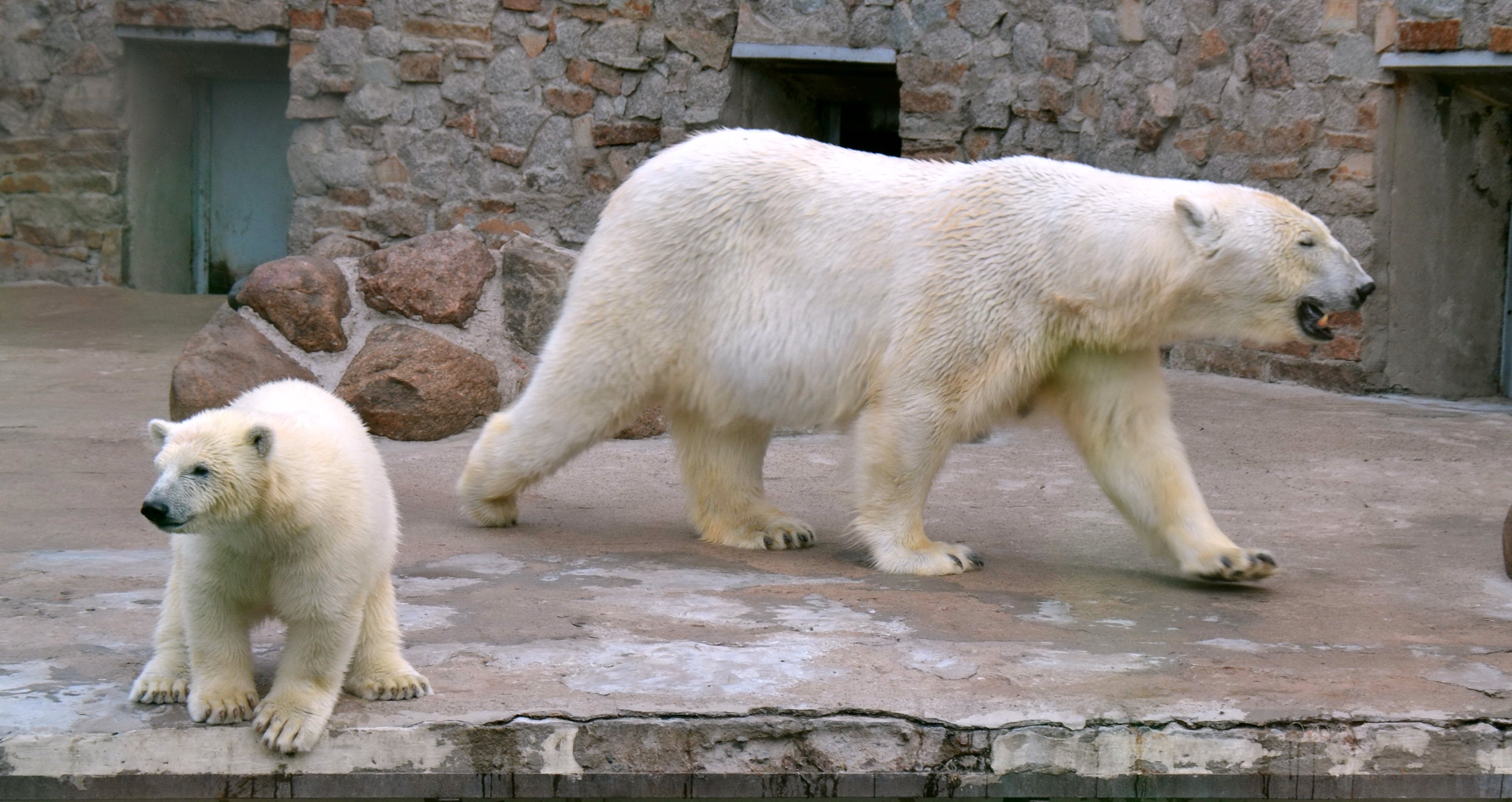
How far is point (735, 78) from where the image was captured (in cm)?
827

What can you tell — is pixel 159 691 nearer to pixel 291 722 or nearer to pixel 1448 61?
pixel 291 722

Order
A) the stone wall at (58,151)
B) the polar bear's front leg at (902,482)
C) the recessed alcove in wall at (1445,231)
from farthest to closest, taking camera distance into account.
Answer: the stone wall at (58,151), the recessed alcove in wall at (1445,231), the polar bear's front leg at (902,482)

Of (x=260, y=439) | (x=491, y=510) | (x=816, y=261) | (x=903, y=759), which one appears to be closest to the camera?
(x=260, y=439)

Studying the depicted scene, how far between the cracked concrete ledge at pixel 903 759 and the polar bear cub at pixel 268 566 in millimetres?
132

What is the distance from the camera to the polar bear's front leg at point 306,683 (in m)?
2.41

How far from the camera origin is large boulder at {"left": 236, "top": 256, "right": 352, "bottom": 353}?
220 inches

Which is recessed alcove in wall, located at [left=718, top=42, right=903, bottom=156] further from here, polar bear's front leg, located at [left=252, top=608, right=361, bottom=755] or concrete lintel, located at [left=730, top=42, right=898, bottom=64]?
polar bear's front leg, located at [left=252, top=608, right=361, bottom=755]

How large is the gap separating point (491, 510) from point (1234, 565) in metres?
2.03

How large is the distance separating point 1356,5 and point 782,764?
5.34 m

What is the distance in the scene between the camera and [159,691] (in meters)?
2.55

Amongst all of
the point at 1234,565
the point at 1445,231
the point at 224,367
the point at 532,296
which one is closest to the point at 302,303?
the point at 224,367

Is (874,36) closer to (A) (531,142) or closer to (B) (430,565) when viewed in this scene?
(A) (531,142)

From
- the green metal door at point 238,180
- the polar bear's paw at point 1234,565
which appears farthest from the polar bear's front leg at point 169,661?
the green metal door at point 238,180

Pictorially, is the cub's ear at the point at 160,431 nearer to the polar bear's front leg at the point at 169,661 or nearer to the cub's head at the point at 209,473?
the cub's head at the point at 209,473
